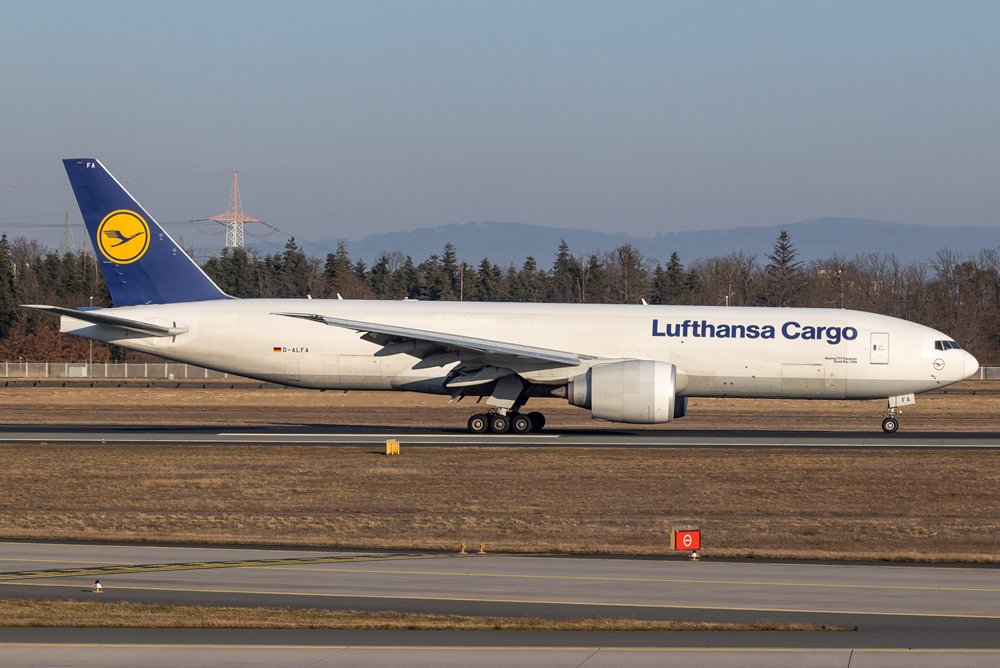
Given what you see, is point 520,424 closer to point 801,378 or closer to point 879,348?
point 801,378

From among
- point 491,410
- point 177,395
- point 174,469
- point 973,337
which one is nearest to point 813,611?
point 174,469

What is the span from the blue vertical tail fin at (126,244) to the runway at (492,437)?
432 centimetres

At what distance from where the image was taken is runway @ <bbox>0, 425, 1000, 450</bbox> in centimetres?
3303

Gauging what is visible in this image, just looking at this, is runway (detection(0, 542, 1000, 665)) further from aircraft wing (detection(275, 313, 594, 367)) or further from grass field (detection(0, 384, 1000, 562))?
aircraft wing (detection(275, 313, 594, 367))

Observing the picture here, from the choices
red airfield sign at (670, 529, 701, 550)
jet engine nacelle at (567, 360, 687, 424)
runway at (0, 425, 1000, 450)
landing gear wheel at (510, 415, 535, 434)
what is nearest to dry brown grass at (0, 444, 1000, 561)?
red airfield sign at (670, 529, 701, 550)

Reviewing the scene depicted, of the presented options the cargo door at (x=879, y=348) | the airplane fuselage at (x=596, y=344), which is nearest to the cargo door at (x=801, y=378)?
the airplane fuselage at (x=596, y=344)

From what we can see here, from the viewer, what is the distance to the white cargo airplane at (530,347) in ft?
116

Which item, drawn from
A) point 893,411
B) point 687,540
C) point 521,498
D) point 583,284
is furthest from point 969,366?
point 583,284

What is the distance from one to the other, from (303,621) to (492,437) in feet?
72.3

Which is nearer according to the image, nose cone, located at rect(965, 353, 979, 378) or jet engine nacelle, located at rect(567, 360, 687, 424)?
jet engine nacelle, located at rect(567, 360, 687, 424)

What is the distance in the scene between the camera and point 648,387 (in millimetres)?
33406

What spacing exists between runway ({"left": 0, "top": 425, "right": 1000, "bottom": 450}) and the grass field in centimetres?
168

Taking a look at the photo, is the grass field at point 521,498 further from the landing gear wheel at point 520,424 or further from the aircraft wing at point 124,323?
the aircraft wing at point 124,323

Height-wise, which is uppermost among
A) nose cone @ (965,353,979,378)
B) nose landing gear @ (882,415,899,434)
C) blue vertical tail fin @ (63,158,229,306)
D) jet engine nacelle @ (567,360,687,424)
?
blue vertical tail fin @ (63,158,229,306)
